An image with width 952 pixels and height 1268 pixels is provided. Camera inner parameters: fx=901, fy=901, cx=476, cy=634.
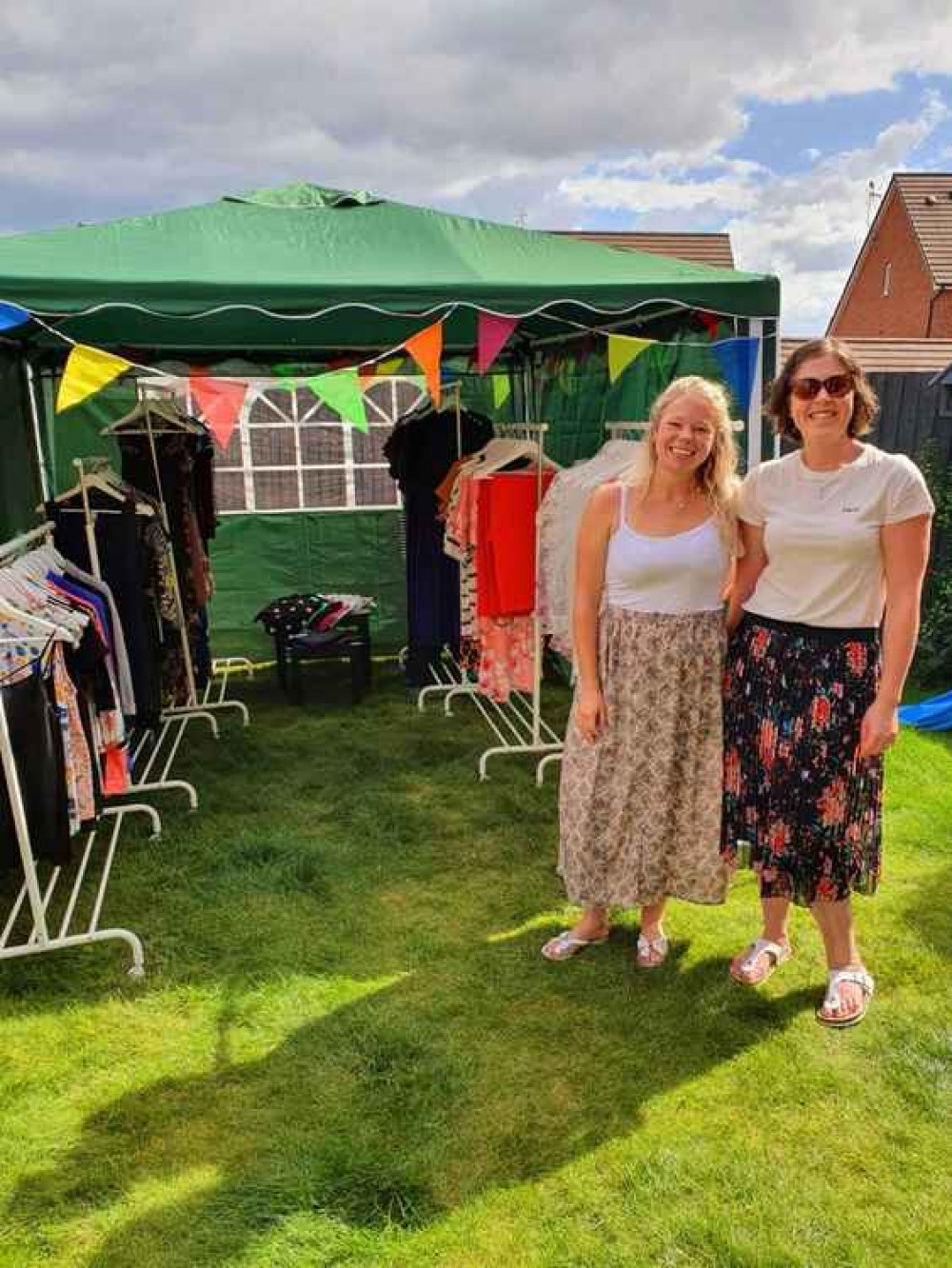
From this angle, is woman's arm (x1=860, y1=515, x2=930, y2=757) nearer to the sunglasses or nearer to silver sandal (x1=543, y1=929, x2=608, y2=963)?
the sunglasses

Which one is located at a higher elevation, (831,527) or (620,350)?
(620,350)

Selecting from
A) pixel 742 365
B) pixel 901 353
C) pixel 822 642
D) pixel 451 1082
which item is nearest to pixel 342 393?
pixel 742 365

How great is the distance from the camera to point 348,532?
6.53 m

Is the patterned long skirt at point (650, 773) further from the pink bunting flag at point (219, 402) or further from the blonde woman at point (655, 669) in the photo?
the pink bunting flag at point (219, 402)

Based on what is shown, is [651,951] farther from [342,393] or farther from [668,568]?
[342,393]

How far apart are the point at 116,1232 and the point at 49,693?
1.42m

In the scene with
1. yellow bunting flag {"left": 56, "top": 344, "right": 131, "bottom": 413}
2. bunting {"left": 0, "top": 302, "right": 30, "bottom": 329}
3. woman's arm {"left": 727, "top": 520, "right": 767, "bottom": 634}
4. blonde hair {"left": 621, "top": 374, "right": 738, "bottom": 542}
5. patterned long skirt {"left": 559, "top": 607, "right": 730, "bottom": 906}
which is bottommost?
patterned long skirt {"left": 559, "top": 607, "right": 730, "bottom": 906}

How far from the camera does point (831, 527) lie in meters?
1.99

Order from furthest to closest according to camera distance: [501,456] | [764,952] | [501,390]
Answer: [501,390] → [501,456] → [764,952]

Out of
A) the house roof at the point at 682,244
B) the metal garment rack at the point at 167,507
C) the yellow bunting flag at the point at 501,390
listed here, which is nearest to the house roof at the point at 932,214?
the house roof at the point at 682,244

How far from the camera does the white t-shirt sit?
195cm

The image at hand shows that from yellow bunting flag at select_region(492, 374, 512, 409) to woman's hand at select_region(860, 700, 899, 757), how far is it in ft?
15.2

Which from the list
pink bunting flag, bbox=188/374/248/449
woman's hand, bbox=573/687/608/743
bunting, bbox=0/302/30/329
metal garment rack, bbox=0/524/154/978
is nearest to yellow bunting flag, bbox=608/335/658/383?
pink bunting flag, bbox=188/374/248/449

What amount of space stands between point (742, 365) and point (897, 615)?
1473 mm
